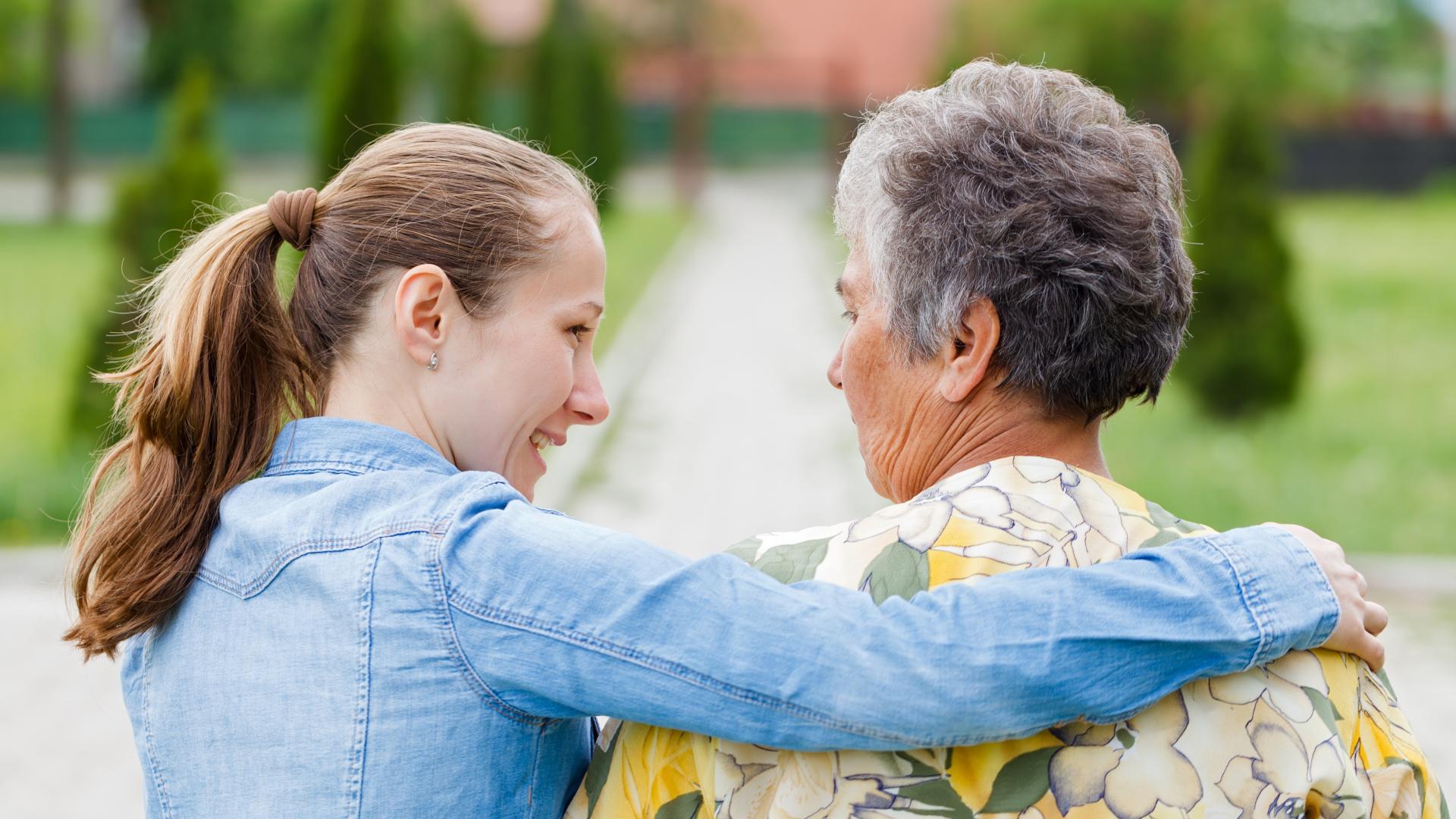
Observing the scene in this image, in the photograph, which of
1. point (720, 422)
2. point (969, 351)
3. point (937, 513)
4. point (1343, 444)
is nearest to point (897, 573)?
point (937, 513)

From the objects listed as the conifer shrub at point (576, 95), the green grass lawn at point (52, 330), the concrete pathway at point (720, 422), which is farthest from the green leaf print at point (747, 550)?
the conifer shrub at point (576, 95)

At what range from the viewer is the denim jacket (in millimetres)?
1461

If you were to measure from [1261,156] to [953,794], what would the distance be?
1069cm

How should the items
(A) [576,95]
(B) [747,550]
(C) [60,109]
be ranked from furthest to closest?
1. (A) [576,95]
2. (C) [60,109]
3. (B) [747,550]

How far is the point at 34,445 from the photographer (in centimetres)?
975

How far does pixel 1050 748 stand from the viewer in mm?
1530

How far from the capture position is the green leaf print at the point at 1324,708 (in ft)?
5.11

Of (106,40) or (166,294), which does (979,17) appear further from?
(166,294)

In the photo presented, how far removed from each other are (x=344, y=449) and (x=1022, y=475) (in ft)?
2.75

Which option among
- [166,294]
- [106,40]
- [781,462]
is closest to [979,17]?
[106,40]

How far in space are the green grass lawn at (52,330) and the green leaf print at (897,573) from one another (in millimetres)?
4026

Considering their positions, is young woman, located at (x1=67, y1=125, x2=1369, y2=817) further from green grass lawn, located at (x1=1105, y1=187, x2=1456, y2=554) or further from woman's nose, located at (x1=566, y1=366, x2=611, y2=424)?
green grass lawn, located at (x1=1105, y1=187, x2=1456, y2=554)

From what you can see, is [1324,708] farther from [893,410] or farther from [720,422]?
[720,422]

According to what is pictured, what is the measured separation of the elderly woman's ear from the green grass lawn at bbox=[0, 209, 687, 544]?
398 centimetres
